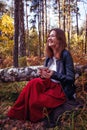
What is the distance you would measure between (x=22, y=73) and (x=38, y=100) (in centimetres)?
165

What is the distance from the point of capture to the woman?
4082 millimetres

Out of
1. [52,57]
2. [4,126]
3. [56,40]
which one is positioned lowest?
[4,126]

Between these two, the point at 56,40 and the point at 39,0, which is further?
the point at 39,0

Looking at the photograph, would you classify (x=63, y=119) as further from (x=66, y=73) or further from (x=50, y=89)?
(x=66, y=73)

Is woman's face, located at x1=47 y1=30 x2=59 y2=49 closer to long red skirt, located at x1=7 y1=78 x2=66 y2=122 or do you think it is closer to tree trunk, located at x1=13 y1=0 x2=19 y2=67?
long red skirt, located at x1=7 y1=78 x2=66 y2=122

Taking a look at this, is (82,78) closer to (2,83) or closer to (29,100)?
(29,100)

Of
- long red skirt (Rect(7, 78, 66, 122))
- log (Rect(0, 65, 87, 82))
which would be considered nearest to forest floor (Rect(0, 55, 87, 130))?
long red skirt (Rect(7, 78, 66, 122))

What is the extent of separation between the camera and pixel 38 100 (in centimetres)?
402

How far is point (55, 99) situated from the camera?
412 cm

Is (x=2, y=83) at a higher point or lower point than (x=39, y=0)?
lower

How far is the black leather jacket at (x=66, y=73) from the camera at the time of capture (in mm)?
4219

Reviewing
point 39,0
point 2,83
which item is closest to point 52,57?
point 2,83

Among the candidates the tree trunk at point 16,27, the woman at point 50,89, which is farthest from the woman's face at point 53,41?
the tree trunk at point 16,27

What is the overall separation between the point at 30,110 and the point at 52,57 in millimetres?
1130
